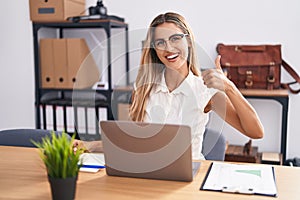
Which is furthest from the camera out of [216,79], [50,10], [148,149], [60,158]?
[50,10]

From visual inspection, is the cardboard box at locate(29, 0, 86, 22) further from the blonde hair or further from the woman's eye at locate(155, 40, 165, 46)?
the woman's eye at locate(155, 40, 165, 46)

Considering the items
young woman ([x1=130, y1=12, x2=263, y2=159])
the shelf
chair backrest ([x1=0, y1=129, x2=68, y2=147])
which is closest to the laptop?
young woman ([x1=130, y1=12, x2=263, y2=159])

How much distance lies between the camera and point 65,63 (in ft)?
9.63

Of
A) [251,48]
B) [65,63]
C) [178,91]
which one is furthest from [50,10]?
[178,91]

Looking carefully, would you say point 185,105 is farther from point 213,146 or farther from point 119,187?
point 119,187

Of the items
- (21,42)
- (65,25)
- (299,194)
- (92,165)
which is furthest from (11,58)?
(299,194)

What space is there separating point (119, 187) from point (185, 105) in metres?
0.58

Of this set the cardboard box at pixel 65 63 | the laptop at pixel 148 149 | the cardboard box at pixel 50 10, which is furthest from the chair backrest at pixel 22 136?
the cardboard box at pixel 50 10

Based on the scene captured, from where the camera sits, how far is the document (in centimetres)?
132

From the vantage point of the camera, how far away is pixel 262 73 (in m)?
2.79

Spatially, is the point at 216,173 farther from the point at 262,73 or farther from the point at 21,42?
the point at 21,42

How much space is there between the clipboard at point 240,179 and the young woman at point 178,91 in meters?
0.20

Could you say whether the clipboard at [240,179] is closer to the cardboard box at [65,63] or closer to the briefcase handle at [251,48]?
the briefcase handle at [251,48]

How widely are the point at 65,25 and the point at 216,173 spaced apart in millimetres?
2056
